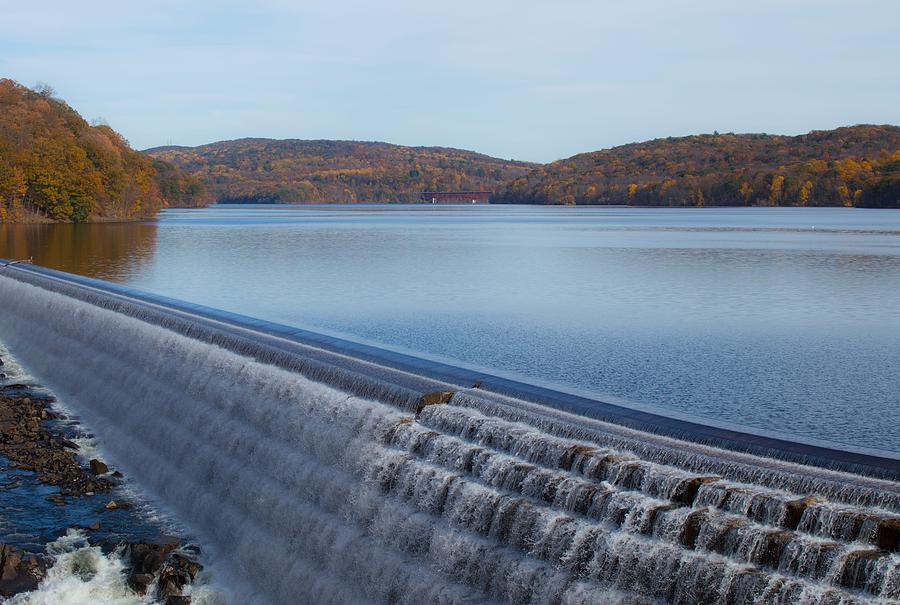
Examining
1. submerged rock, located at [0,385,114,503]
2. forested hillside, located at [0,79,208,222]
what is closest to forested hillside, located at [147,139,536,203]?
forested hillside, located at [0,79,208,222]

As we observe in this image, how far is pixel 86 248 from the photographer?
118ft

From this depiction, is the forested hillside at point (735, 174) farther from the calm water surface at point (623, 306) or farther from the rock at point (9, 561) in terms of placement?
the rock at point (9, 561)

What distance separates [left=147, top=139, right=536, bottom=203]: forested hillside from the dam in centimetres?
15278

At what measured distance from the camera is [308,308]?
60.4ft

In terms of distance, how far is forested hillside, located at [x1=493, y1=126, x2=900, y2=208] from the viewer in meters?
89.1

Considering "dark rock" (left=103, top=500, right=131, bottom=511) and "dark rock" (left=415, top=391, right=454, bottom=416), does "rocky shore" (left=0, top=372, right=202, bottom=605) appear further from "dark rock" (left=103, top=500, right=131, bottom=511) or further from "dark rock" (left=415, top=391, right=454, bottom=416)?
"dark rock" (left=415, top=391, right=454, bottom=416)

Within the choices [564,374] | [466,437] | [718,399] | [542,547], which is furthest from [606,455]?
[564,374]

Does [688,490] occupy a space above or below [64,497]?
above

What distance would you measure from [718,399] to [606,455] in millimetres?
4317

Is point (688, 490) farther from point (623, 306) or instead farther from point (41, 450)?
point (623, 306)

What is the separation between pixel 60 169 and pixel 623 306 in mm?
50692

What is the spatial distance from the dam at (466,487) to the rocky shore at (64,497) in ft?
1.67

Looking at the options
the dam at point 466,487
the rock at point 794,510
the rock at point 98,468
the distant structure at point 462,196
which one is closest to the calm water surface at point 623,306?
the dam at point 466,487

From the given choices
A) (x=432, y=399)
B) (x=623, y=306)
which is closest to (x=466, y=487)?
(x=432, y=399)
